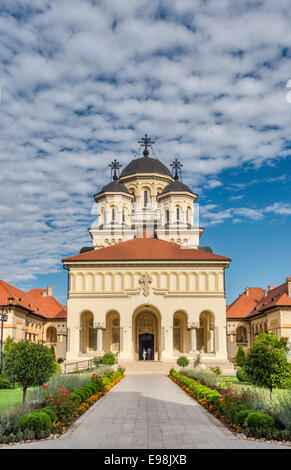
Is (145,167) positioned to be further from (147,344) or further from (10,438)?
(10,438)

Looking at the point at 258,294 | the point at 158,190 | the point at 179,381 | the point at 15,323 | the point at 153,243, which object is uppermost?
the point at 158,190

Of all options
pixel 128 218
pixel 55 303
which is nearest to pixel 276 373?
pixel 128 218

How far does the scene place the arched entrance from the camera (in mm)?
47125

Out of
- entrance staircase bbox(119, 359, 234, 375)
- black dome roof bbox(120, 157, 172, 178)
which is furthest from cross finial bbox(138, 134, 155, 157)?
entrance staircase bbox(119, 359, 234, 375)

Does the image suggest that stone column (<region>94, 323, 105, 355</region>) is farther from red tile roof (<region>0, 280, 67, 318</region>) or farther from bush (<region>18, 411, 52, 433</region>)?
bush (<region>18, 411, 52, 433</region>)

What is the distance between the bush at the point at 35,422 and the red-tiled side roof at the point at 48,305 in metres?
48.2

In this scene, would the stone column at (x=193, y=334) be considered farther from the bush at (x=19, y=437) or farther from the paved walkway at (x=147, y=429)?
the bush at (x=19, y=437)

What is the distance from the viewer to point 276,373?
709 inches

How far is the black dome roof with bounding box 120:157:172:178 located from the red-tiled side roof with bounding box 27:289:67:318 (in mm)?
20121

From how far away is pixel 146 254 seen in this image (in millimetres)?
47094

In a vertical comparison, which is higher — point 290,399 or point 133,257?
point 133,257

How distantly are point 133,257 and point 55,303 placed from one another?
22138 mm

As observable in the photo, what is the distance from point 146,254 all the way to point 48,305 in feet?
70.2

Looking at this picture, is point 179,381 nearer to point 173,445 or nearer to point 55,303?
point 173,445
